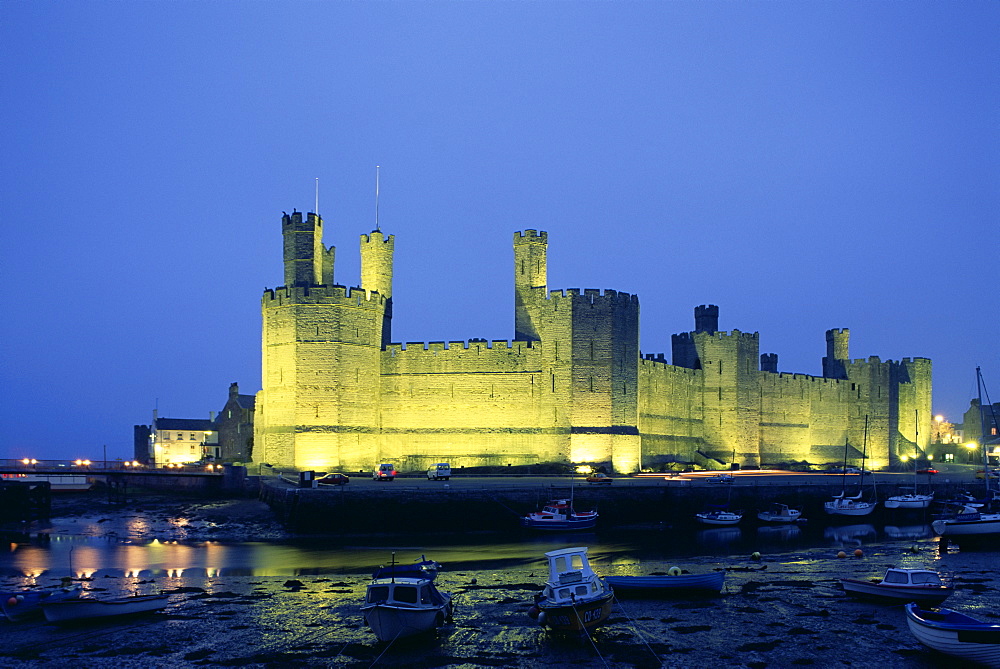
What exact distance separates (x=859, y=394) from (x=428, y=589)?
46.8 metres

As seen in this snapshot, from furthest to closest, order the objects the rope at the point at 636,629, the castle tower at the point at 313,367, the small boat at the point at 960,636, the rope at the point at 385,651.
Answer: the castle tower at the point at 313,367 → the rope at the point at 636,629 → the rope at the point at 385,651 → the small boat at the point at 960,636

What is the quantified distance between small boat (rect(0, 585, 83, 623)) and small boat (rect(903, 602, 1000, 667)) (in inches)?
635

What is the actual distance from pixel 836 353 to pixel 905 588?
42.5 m

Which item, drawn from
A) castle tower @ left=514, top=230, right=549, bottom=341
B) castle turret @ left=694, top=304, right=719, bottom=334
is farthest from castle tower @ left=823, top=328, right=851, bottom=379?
castle tower @ left=514, top=230, right=549, bottom=341

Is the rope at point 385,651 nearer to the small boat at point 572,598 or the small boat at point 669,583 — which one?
the small boat at point 572,598

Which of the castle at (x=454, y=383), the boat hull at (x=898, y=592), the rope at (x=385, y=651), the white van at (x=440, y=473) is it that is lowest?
the rope at (x=385, y=651)

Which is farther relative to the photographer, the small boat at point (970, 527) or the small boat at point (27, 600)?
the small boat at point (970, 527)

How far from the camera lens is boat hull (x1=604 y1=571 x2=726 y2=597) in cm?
2216

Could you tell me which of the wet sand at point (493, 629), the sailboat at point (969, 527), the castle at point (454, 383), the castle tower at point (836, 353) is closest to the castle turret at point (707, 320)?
the castle at point (454, 383)

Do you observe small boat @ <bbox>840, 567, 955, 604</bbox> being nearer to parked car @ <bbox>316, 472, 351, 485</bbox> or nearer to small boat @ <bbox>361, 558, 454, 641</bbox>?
small boat @ <bbox>361, 558, 454, 641</bbox>

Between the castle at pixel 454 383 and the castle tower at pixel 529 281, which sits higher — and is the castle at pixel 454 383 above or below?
below

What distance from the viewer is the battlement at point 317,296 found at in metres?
42.3

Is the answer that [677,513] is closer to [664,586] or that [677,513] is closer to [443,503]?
[443,503]

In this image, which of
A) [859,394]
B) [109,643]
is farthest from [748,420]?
[109,643]
